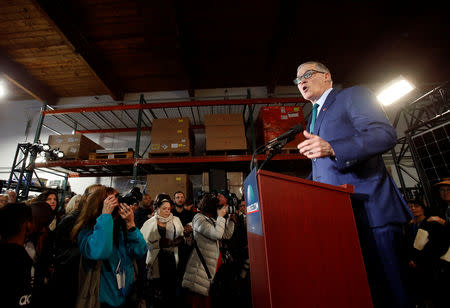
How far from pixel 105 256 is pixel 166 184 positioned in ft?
13.4

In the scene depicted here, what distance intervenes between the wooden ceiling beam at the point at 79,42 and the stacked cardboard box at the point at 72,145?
83.1 inches

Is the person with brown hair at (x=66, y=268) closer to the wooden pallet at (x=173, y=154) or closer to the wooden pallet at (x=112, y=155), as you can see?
the wooden pallet at (x=173, y=154)

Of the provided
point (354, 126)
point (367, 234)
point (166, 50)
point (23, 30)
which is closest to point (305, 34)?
point (166, 50)

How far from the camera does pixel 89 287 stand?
1467 millimetres

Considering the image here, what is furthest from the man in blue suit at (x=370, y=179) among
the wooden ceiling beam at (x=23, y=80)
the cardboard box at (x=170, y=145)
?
the wooden ceiling beam at (x=23, y=80)

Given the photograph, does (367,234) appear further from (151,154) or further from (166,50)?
(166,50)

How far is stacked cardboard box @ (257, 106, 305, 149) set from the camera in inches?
220

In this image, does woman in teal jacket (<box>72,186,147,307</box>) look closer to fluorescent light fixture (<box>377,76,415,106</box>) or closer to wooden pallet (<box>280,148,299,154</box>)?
wooden pallet (<box>280,148,299,154</box>)

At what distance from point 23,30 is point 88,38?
1.53 metres

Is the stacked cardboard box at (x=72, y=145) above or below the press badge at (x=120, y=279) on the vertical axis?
above

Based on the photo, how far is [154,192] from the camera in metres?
5.42

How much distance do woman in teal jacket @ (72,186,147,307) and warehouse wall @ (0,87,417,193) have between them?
626 centimetres

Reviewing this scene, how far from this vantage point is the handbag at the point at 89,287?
143 centimetres

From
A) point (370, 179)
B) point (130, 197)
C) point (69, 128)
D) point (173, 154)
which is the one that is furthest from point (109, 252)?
point (69, 128)
